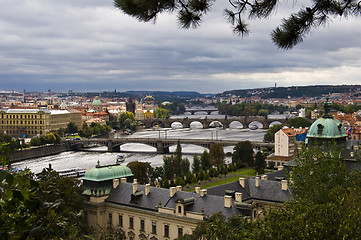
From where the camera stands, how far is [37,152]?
74.6 meters

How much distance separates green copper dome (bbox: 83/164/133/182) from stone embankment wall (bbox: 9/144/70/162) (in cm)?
4317

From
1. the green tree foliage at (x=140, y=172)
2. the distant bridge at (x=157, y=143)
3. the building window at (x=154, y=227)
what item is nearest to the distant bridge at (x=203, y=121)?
the distant bridge at (x=157, y=143)

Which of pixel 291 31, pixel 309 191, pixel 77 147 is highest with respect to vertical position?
pixel 291 31

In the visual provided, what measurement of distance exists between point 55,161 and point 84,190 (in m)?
41.0

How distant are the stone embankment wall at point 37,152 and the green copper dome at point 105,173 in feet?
142

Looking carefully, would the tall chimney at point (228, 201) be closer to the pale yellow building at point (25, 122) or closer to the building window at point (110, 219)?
the building window at point (110, 219)

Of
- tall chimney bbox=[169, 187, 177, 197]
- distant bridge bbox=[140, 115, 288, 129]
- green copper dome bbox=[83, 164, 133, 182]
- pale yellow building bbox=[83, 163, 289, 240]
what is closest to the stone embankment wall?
green copper dome bbox=[83, 164, 133, 182]

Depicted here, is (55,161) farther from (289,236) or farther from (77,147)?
(289,236)

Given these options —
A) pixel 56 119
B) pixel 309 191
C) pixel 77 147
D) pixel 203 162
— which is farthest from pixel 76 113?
pixel 309 191

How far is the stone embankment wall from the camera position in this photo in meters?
69.8

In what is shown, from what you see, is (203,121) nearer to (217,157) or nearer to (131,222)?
(217,157)

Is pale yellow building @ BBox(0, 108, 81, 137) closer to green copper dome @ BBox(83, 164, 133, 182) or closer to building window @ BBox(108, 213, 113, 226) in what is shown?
green copper dome @ BBox(83, 164, 133, 182)

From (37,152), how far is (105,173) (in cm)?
4900

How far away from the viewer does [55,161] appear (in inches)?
2680
